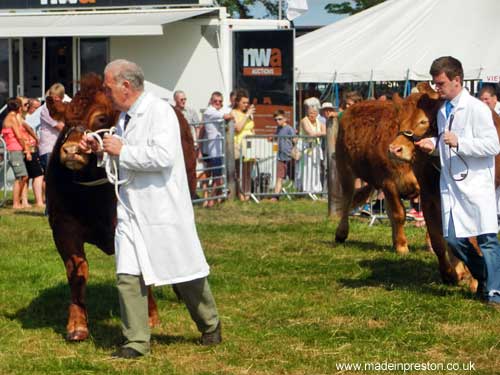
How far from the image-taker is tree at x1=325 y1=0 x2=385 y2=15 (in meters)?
47.2

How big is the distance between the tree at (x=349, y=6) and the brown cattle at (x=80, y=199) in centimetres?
4042

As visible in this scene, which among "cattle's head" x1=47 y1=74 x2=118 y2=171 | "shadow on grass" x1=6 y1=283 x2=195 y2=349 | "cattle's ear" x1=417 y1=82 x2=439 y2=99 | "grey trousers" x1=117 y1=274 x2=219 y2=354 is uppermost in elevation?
"cattle's ear" x1=417 y1=82 x2=439 y2=99

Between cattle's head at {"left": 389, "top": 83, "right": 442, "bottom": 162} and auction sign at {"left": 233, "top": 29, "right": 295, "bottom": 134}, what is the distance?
43.8ft

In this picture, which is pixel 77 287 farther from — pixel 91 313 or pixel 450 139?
pixel 450 139

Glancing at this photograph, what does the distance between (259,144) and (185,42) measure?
4.14 metres

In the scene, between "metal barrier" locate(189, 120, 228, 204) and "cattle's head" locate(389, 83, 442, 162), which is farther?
"metal barrier" locate(189, 120, 228, 204)

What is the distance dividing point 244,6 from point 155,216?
122 feet

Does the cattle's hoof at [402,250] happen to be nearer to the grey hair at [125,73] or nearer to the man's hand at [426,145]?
the man's hand at [426,145]

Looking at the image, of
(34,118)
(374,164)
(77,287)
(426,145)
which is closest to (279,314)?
(77,287)

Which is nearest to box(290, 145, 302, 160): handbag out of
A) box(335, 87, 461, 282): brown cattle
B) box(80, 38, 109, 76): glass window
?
box(80, 38, 109, 76): glass window

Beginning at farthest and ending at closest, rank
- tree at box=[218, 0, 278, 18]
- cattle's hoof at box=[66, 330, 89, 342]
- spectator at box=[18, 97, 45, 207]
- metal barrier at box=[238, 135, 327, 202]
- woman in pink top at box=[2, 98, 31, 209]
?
tree at box=[218, 0, 278, 18] → metal barrier at box=[238, 135, 327, 202] → spectator at box=[18, 97, 45, 207] → woman in pink top at box=[2, 98, 31, 209] → cattle's hoof at box=[66, 330, 89, 342]

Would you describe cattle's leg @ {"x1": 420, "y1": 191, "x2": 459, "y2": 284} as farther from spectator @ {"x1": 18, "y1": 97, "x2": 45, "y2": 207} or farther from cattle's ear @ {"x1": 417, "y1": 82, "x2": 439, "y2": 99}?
spectator @ {"x1": 18, "y1": 97, "x2": 45, "y2": 207}

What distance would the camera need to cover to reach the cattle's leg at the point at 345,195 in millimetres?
12578

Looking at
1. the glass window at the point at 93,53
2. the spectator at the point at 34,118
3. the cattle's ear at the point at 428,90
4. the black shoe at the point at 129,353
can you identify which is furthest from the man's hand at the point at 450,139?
the glass window at the point at 93,53
